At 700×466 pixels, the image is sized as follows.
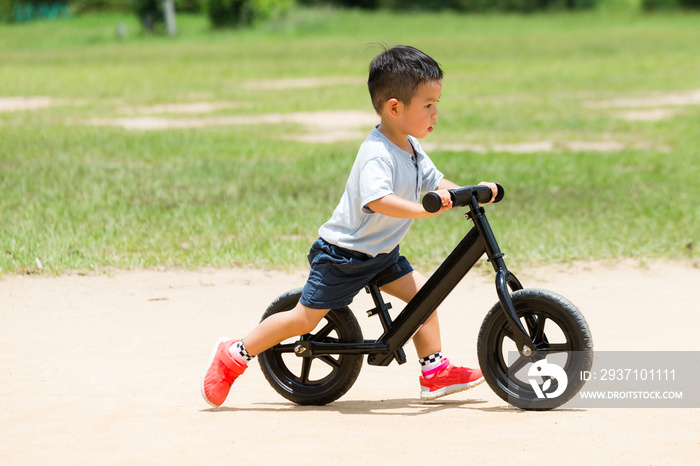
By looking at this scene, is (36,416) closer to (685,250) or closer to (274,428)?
(274,428)

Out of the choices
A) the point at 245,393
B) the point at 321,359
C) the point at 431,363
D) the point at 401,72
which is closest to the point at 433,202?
the point at 401,72

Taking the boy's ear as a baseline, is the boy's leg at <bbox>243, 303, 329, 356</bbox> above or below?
below

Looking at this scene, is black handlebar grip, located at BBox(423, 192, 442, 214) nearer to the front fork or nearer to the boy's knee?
the front fork

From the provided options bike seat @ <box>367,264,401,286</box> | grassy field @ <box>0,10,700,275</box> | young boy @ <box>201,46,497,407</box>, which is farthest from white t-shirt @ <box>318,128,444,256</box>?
grassy field @ <box>0,10,700,275</box>

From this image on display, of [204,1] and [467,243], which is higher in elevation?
[467,243]

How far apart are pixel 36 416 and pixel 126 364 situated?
908 millimetres

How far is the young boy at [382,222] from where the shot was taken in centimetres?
396

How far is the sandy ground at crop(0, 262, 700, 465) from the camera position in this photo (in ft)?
12.0

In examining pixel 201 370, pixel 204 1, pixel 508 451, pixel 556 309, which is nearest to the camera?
pixel 508 451

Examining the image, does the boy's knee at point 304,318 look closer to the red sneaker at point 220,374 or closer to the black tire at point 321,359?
the black tire at point 321,359

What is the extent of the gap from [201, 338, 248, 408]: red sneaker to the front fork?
1121mm

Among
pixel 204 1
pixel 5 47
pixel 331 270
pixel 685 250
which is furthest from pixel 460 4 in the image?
pixel 331 270

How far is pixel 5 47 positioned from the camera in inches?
1502

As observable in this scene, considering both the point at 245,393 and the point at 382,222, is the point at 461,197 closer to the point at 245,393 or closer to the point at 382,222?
the point at 382,222
